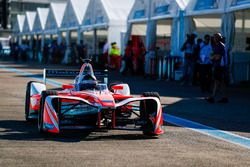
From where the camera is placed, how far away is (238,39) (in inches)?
820

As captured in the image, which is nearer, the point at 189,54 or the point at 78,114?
the point at 78,114

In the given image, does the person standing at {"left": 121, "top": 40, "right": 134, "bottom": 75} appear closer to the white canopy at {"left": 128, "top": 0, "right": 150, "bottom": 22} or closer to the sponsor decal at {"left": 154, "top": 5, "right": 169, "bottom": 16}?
the white canopy at {"left": 128, "top": 0, "right": 150, "bottom": 22}

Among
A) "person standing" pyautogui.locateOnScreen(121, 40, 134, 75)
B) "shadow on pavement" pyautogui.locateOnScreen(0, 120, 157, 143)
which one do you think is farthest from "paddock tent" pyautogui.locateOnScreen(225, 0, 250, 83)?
"shadow on pavement" pyautogui.locateOnScreen(0, 120, 157, 143)

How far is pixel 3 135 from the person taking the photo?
8.23 metres

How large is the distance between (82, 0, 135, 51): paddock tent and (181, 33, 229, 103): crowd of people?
11.5 meters

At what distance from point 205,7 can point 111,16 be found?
1192 centimetres

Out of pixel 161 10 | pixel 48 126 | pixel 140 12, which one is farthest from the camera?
pixel 140 12

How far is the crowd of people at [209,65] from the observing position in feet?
46.1

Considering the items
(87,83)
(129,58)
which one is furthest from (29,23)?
(87,83)

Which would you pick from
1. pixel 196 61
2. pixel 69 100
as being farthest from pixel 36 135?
pixel 196 61

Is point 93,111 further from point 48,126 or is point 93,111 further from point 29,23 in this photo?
point 29,23

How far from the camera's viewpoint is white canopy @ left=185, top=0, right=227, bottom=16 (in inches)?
792

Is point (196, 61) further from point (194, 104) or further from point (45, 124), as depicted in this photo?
point (45, 124)

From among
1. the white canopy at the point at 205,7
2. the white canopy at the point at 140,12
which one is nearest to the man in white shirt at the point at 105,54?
the white canopy at the point at 140,12
